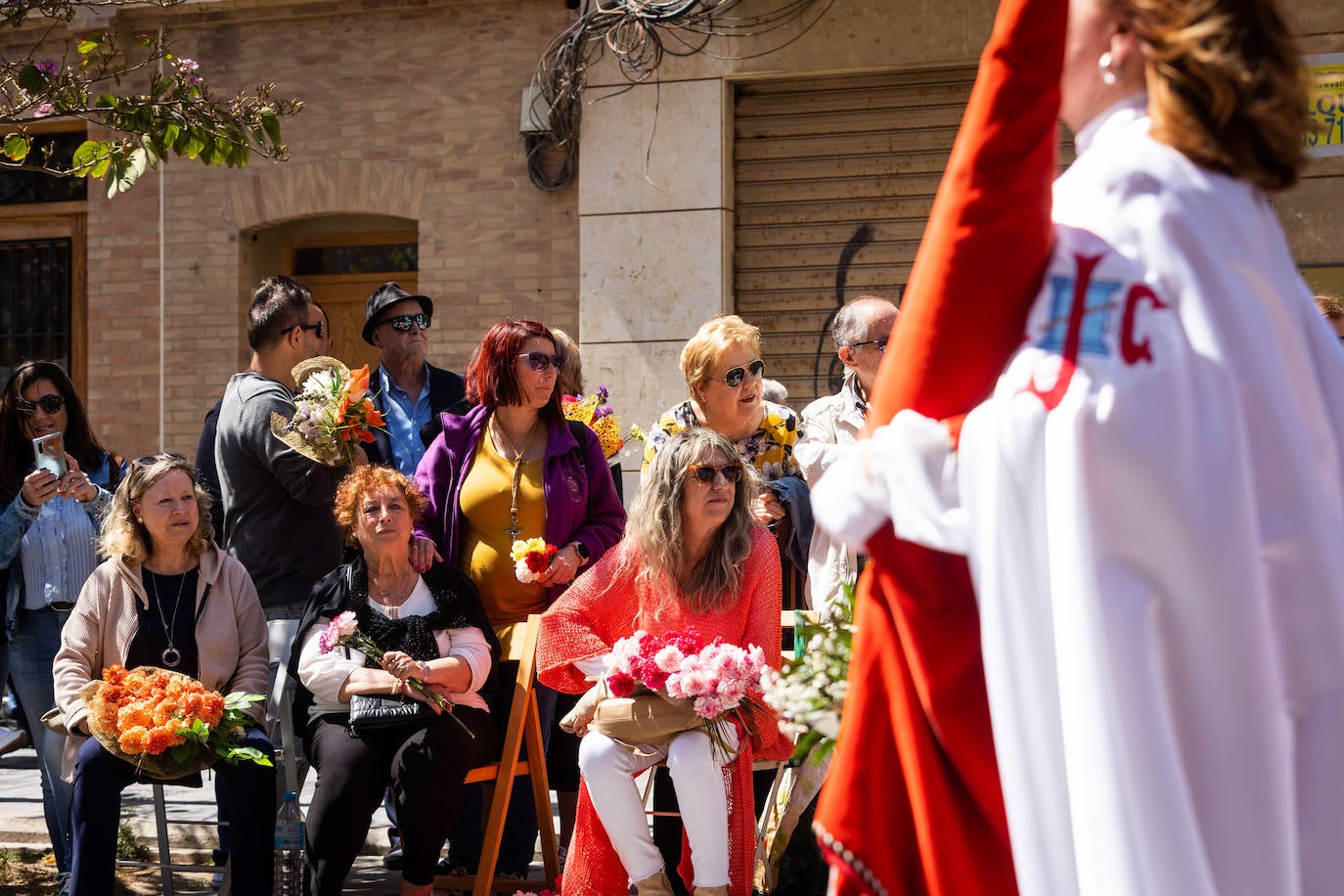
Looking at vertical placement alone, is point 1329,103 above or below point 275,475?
above

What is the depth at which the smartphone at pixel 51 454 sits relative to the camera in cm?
590

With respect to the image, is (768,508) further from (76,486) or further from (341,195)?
(341,195)

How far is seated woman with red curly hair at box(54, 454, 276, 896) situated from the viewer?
5.07 meters

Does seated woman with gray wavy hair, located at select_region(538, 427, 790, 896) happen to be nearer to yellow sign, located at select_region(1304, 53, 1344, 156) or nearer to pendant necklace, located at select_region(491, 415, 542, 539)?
pendant necklace, located at select_region(491, 415, 542, 539)

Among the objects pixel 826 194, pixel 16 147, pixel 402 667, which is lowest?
pixel 402 667

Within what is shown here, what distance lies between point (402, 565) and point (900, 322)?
3582 millimetres

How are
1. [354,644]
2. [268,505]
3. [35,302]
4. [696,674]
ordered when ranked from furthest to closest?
1. [35,302]
2. [268,505]
3. [354,644]
4. [696,674]

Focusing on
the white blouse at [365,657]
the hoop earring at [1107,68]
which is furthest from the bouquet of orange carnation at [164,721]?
the hoop earring at [1107,68]

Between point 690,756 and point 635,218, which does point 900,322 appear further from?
point 635,218

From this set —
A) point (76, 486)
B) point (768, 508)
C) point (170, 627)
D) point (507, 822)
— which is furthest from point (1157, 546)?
point (76, 486)

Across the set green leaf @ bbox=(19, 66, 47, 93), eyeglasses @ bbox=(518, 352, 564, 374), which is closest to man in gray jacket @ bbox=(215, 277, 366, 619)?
eyeglasses @ bbox=(518, 352, 564, 374)

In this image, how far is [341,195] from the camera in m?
10.3

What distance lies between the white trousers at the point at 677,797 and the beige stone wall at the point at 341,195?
211 inches

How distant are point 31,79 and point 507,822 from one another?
318cm
